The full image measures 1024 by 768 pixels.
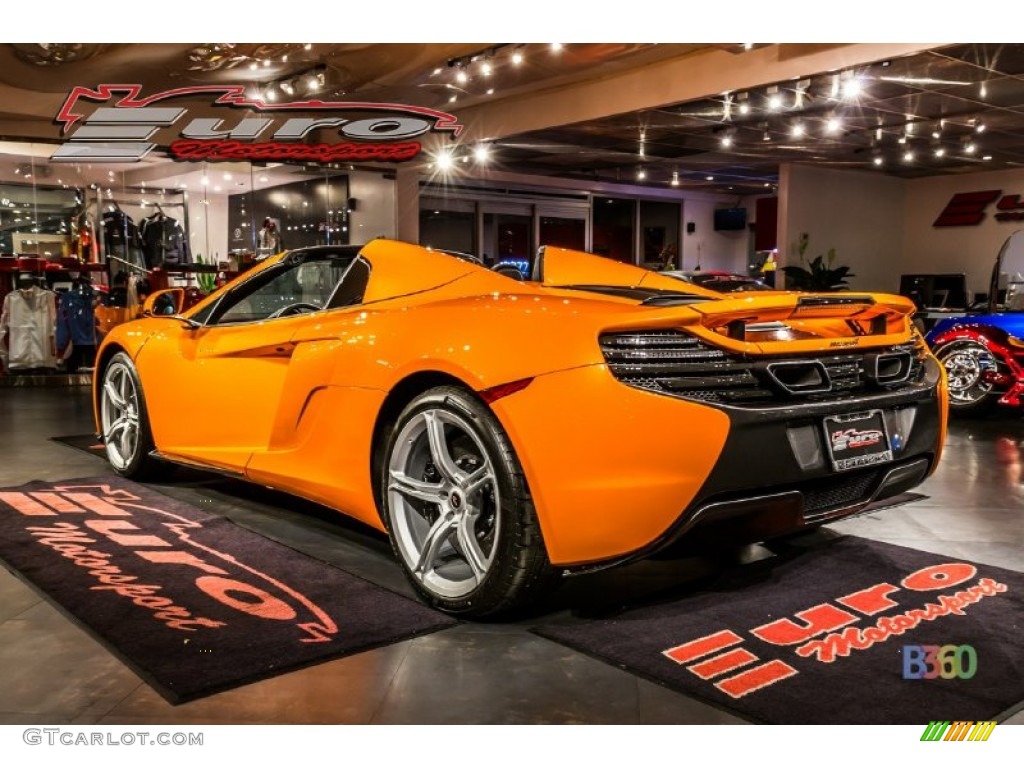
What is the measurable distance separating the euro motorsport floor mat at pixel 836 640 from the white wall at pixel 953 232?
15.9m

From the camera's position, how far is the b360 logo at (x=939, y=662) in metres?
2.31

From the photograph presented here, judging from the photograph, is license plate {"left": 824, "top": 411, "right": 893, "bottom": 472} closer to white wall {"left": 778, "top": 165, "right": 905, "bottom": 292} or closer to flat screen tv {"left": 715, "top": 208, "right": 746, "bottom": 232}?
white wall {"left": 778, "top": 165, "right": 905, "bottom": 292}

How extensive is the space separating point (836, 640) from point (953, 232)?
17561 millimetres

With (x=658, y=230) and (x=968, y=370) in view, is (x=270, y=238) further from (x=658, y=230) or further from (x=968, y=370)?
(x=658, y=230)

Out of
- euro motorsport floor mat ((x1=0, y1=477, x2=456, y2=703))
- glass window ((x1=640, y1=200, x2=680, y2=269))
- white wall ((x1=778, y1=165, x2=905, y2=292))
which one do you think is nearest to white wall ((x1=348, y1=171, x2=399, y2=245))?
white wall ((x1=778, y1=165, x2=905, y2=292))

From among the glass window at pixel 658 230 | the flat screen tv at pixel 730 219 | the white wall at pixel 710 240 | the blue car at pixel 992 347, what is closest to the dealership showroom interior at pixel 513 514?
the blue car at pixel 992 347

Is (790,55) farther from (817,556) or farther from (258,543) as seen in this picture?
(258,543)

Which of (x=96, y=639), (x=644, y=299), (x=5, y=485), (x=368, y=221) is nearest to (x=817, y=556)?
(x=644, y=299)

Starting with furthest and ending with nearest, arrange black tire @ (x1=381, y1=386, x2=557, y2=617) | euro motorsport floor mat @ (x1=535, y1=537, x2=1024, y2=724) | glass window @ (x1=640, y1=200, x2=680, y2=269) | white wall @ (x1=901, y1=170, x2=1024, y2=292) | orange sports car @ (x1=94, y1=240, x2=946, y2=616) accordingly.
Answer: glass window @ (x1=640, y1=200, x2=680, y2=269)
white wall @ (x1=901, y1=170, x2=1024, y2=292)
black tire @ (x1=381, y1=386, x2=557, y2=617)
orange sports car @ (x1=94, y1=240, x2=946, y2=616)
euro motorsport floor mat @ (x1=535, y1=537, x2=1024, y2=724)

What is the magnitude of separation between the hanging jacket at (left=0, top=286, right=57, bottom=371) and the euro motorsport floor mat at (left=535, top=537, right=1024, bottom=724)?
9832mm

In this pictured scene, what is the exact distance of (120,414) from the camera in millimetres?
4809

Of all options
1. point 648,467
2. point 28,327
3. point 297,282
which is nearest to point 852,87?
point 297,282

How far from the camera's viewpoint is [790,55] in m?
8.79

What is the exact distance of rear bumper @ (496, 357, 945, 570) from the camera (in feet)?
7.77
